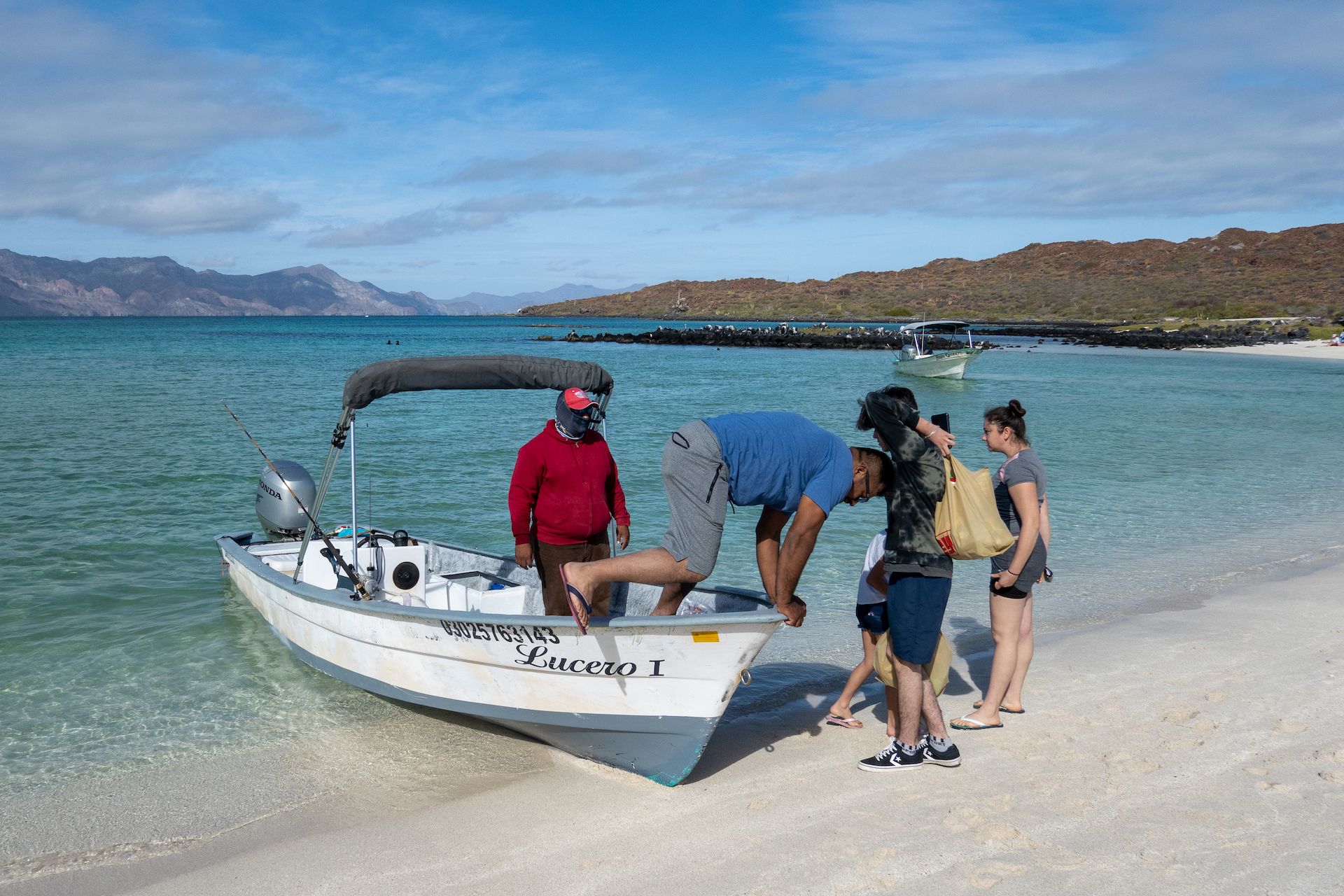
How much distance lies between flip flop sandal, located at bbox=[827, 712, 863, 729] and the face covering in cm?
236

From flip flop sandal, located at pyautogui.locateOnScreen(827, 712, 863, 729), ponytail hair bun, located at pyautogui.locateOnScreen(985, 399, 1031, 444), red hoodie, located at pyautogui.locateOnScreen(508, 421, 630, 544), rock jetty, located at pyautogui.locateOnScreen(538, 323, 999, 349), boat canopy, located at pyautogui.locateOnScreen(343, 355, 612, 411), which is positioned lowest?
flip flop sandal, located at pyautogui.locateOnScreen(827, 712, 863, 729)

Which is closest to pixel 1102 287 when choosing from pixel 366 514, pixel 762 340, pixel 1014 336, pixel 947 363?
pixel 1014 336

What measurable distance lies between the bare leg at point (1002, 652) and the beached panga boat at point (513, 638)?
4.63 ft

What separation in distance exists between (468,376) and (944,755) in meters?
3.81

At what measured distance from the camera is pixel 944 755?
17.0 feet

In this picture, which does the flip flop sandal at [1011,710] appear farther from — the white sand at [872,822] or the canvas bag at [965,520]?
the canvas bag at [965,520]

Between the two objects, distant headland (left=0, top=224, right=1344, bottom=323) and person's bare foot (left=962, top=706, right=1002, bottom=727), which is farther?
distant headland (left=0, top=224, right=1344, bottom=323)

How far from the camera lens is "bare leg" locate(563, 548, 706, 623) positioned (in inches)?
181

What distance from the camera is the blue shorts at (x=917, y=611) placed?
4.80 m

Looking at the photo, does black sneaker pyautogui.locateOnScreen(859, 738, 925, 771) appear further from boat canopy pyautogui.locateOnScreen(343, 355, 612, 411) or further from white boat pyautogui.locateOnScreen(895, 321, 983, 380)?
white boat pyautogui.locateOnScreen(895, 321, 983, 380)

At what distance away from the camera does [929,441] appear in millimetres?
4656

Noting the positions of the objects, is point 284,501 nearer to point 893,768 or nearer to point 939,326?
point 893,768

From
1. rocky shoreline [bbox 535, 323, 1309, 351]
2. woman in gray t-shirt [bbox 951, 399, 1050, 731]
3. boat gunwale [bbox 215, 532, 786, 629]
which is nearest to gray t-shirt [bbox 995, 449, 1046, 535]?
woman in gray t-shirt [bbox 951, 399, 1050, 731]

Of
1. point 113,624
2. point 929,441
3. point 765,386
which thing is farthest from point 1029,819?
point 765,386
